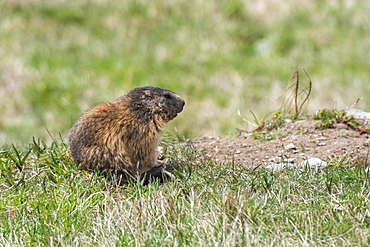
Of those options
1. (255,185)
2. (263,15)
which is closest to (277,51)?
(263,15)

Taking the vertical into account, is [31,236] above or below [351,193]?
below

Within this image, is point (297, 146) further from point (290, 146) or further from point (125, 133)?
point (125, 133)

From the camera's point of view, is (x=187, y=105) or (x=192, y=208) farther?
(x=187, y=105)

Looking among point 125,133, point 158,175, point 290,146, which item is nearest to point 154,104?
point 125,133

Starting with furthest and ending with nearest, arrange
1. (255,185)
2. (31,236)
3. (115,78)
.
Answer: (115,78) → (255,185) → (31,236)

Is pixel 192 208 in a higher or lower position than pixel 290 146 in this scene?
lower

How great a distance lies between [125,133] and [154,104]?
0.34m

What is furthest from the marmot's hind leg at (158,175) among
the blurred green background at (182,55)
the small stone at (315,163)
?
the blurred green background at (182,55)

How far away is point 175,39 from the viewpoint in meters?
9.76

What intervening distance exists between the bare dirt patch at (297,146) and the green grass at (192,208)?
0.25m

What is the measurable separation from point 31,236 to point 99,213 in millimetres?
523

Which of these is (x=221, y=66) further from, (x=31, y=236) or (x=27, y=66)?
(x=31, y=236)

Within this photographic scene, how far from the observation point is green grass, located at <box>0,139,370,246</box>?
320 centimetres

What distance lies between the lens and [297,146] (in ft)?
16.0
